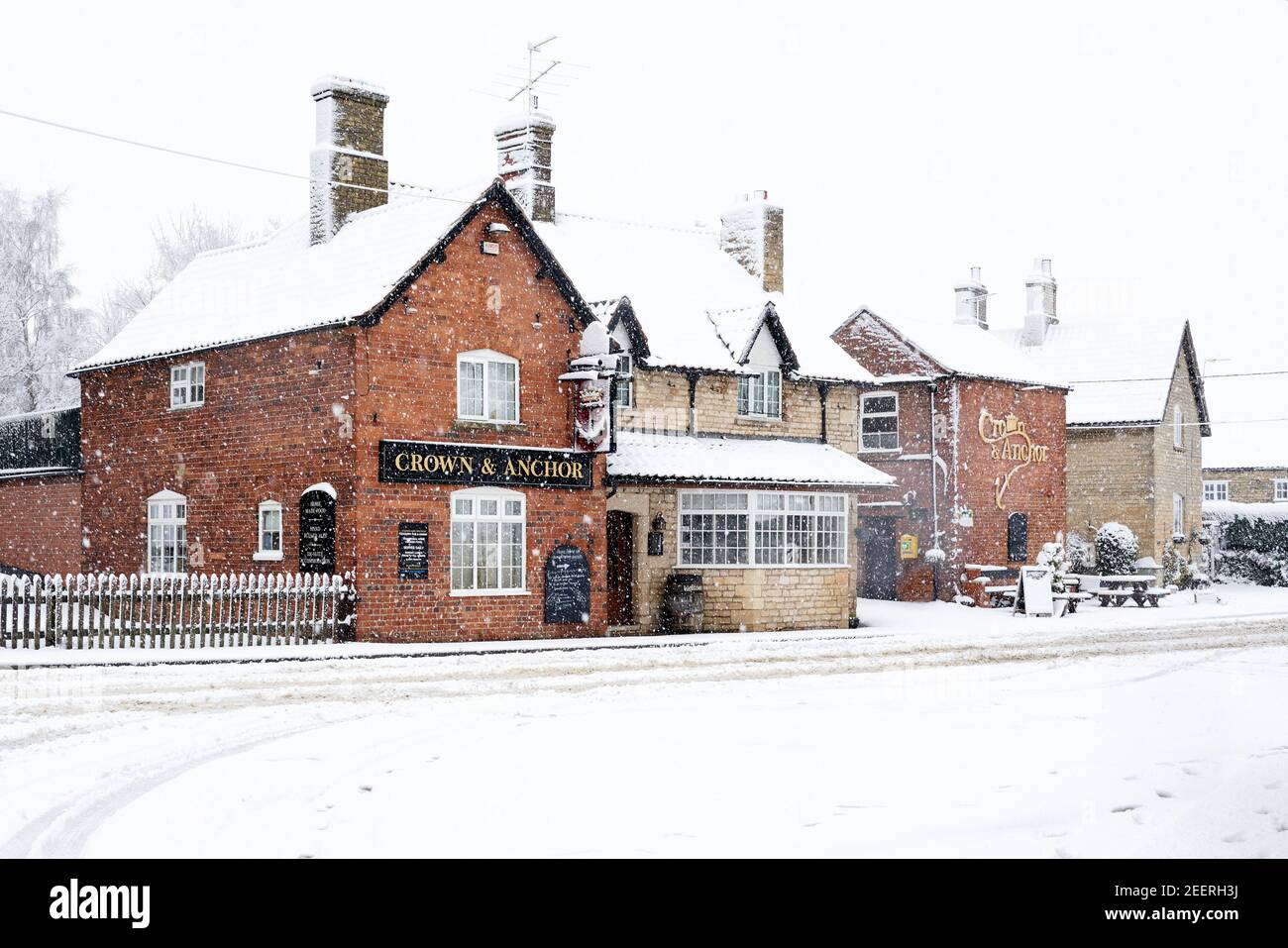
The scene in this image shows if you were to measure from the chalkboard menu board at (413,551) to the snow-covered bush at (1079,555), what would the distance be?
Answer: 87.3 ft

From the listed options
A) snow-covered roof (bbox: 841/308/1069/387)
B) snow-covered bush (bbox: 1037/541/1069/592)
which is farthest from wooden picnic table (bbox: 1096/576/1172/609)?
snow-covered roof (bbox: 841/308/1069/387)

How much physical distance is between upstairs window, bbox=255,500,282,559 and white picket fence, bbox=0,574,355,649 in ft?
3.90

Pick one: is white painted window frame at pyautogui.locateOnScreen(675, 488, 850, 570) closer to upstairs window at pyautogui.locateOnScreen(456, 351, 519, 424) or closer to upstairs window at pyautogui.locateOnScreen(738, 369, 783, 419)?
upstairs window at pyautogui.locateOnScreen(738, 369, 783, 419)

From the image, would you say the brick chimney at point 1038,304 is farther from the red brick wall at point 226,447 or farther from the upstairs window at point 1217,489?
the red brick wall at point 226,447

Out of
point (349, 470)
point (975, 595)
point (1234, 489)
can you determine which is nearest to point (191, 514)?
point (349, 470)

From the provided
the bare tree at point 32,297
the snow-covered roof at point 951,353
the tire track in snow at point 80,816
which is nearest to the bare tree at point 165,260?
the bare tree at point 32,297

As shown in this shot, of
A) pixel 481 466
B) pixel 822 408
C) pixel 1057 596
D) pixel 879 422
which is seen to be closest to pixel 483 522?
pixel 481 466

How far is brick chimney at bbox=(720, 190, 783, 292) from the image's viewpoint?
36656 mm

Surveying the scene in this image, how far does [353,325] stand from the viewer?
24578 millimetres

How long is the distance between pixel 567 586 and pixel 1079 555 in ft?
79.5

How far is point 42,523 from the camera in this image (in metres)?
33.5

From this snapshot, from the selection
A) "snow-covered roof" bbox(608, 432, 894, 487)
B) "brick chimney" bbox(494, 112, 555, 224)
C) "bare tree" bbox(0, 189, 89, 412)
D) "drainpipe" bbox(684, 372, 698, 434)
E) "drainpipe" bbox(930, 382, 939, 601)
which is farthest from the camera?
"bare tree" bbox(0, 189, 89, 412)
